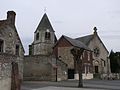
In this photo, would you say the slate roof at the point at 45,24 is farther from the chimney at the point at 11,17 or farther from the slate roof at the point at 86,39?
the chimney at the point at 11,17

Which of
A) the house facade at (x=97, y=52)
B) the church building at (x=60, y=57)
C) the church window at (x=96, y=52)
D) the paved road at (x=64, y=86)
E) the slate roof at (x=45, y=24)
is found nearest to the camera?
the paved road at (x=64, y=86)

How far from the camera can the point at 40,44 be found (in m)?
63.1

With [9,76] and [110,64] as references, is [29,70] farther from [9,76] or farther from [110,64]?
[110,64]

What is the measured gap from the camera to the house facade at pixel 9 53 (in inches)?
698

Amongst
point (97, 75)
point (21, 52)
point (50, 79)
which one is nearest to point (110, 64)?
point (97, 75)

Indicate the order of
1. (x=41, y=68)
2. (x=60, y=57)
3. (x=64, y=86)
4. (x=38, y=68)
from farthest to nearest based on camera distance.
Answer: (x=60, y=57), (x=38, y=68), (x=41, y=68), (x=64, y=86)

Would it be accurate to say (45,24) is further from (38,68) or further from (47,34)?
(38,68)

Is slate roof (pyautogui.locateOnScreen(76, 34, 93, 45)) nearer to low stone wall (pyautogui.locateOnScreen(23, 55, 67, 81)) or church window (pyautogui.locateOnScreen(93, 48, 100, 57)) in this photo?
church window (pyautogui.locateOnScreen(93, 48, 100, 57))

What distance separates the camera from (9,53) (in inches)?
1091

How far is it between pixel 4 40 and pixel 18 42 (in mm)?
4238

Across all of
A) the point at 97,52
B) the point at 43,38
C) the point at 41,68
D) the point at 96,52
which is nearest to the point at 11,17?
the point at 41,68

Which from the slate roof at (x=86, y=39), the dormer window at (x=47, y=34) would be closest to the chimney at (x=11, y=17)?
the slate roof at (x=86, y=39)

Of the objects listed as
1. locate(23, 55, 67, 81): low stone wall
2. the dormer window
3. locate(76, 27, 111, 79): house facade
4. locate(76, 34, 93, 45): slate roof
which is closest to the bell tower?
the dormer window

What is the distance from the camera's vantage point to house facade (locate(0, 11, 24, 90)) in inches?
698
